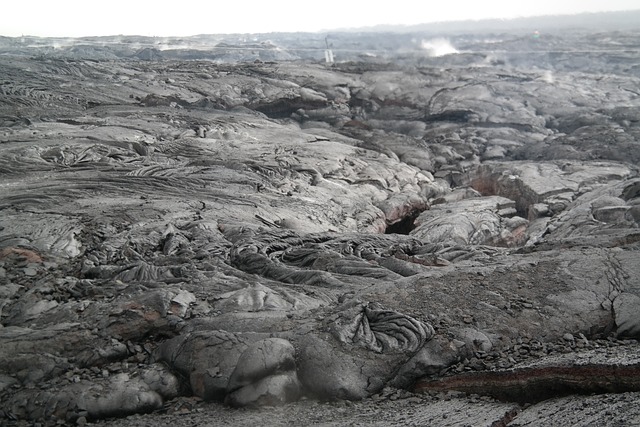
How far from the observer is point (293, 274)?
25.2 feet

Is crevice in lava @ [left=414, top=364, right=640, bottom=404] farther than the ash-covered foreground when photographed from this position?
No

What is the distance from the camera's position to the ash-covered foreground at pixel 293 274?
204 inches

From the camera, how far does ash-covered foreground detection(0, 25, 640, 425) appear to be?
518 centimetres

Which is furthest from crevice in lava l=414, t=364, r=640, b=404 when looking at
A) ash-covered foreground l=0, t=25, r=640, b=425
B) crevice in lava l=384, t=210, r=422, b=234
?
crevice in lava l=384, t=210, r=422, b=234

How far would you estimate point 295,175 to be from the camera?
551 inches

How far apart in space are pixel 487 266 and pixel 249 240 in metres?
3.93

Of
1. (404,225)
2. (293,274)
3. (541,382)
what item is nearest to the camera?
(541,382)

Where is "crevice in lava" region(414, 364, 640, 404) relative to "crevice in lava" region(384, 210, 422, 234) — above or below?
above

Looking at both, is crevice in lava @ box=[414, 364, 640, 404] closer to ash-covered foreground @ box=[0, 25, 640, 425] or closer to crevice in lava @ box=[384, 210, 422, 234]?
ash-covered foreground @ box=[0, 25, 640, 425]

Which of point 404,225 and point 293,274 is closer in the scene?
point 293,274

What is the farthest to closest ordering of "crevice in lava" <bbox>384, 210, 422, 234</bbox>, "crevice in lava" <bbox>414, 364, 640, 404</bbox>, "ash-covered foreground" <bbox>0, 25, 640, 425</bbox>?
"crevice in lava" <bbox>384, 210, 422, 234</bbox>
"ash-covered foreground" <bbox>0, 25, 640, 425</bbox>
"crevice in lava" <bbox>414, 364, 640, 404</bbox>

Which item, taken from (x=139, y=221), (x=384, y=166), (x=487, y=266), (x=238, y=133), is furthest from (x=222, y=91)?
(x=487, y=266)

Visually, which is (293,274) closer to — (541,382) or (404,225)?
(541,382)

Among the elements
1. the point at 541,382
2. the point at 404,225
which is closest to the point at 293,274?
the point at 541,382
